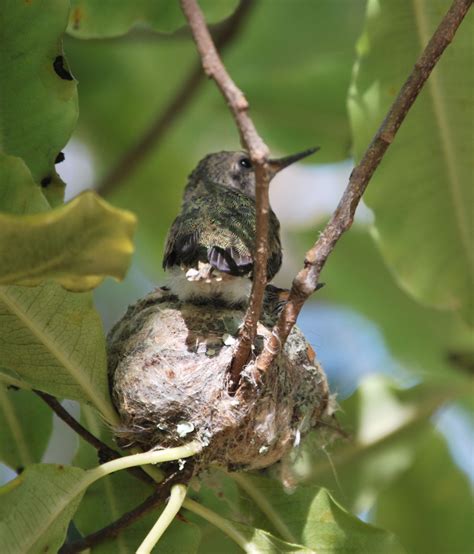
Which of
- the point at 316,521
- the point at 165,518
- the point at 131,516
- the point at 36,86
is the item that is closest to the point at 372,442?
the point at 316,521

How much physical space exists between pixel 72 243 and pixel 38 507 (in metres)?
0.61

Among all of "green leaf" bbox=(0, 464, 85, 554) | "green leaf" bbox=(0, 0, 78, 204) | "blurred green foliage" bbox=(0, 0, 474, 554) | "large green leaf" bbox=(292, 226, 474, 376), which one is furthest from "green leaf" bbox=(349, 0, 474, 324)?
"green leaf" bbox=(0, 464, 85, 554)

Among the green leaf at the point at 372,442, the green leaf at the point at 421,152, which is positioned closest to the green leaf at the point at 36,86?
the green leaf at the point at 421,152

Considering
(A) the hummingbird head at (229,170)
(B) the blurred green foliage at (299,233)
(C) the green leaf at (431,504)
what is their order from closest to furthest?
1. (B) the blurred green foliage at (299,233)
2. (C) the green leaf at (431,504)
3. (A) the hummingbird head at (229,170)

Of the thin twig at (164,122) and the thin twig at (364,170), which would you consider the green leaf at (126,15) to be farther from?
the thin twig at (164,122)

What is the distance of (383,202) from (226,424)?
3.31 ft

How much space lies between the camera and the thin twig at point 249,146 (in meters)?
1.45

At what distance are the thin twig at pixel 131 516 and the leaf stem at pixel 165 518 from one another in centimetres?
2

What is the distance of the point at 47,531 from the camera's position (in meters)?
1.72

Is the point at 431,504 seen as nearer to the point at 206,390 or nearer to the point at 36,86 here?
the point at 206,390

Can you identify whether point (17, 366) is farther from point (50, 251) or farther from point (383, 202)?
point (383, 202)

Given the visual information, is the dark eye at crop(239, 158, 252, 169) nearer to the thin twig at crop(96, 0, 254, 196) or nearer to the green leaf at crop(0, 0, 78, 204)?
the thin twig at crop(96, 0, 254, 196)

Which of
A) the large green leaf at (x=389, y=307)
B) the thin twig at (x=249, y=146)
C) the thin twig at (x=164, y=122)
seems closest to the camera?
the thin twig at (x=249, y=146)

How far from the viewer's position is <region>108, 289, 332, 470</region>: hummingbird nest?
6.41 ft
